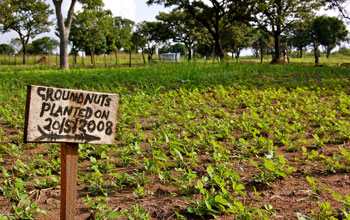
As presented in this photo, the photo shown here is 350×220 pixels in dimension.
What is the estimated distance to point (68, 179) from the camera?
1.75 meters

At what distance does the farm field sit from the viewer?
2.16m

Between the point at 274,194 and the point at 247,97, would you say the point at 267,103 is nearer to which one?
the point at 247,97

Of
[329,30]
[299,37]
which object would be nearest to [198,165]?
[329,30]

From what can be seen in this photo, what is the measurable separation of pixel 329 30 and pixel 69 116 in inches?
2432

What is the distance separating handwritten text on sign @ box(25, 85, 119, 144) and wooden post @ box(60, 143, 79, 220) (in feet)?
0.27

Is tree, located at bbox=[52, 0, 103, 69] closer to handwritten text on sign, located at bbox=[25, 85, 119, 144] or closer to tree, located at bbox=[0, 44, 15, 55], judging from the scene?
handwritten text on sign, located at bbox=[25, 85, 119, 144]

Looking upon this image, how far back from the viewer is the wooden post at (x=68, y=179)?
174 centimetres

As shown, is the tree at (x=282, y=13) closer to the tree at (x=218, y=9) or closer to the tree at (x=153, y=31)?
the tree at (x=218, y=9)

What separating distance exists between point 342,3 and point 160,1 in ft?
43.0

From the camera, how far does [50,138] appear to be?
164 cm

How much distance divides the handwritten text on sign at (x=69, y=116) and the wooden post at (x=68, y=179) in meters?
0.08

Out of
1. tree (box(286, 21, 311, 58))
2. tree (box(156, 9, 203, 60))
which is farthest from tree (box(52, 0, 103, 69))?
tree (box(286, 21, 311, 58))

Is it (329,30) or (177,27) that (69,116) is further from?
(329,30)

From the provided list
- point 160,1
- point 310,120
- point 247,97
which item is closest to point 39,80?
point 247,97
